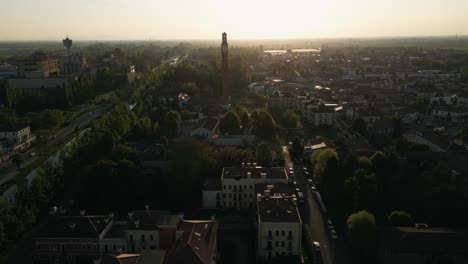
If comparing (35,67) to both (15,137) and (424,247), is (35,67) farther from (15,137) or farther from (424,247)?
(424,247)

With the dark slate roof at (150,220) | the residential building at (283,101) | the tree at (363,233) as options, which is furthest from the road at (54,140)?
the tree at (363,233)

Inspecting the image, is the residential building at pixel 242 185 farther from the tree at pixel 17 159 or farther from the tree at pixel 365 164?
the tree at pixel 17 159

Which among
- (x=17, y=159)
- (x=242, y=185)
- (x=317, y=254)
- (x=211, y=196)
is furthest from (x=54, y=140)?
(x=317, y=254)

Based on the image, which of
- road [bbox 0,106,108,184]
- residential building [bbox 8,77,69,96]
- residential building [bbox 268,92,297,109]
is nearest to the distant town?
road [bbox 0,106,108,184]

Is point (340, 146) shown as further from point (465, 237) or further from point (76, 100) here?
point (76, 100)

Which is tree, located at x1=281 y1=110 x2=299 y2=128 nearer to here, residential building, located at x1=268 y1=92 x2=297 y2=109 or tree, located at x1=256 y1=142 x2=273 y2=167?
residential building, located at x1=268 y1=92 x2=297 y2=109
